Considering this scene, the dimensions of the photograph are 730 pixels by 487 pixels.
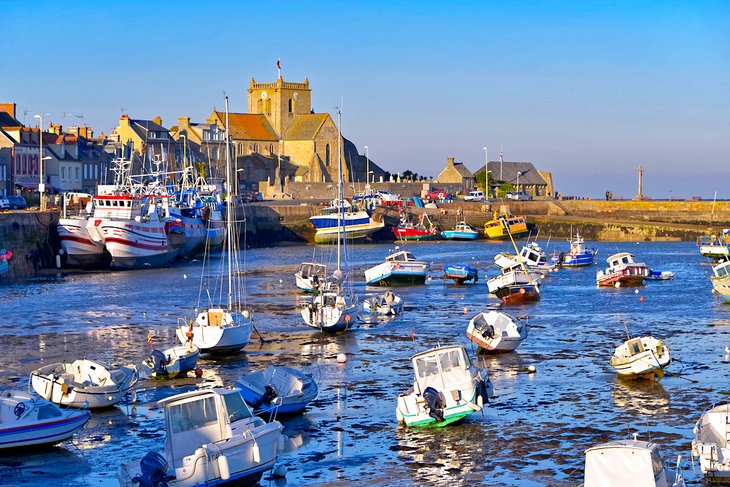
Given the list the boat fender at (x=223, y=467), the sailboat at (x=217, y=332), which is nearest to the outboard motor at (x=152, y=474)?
the boat fender at (x=223, y=467)

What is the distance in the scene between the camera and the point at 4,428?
74.9 ft

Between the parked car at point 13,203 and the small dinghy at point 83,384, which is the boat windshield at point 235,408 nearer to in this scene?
the small dinghy at point 83,384

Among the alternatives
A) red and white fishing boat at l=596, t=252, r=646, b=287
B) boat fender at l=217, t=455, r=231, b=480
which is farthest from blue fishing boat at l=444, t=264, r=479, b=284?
boat fender at l=217, t=455, r=231, b=480

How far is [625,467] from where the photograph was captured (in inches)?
723

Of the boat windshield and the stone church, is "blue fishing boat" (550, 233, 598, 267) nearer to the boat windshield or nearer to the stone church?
the boat windshield

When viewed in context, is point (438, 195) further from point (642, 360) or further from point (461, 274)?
point (642, 360)

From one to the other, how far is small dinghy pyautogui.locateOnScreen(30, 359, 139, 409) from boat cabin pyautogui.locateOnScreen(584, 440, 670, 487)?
1316 centimetres

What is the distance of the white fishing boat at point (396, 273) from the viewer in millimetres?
59281

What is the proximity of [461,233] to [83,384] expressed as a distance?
3007 inches

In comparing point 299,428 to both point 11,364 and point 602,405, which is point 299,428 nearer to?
point 602,405

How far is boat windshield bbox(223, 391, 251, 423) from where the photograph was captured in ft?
68.3

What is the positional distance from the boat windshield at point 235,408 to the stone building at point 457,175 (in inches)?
4861

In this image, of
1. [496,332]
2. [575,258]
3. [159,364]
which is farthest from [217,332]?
[575,258]

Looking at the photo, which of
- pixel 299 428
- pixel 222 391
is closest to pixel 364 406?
pixel 299 428
